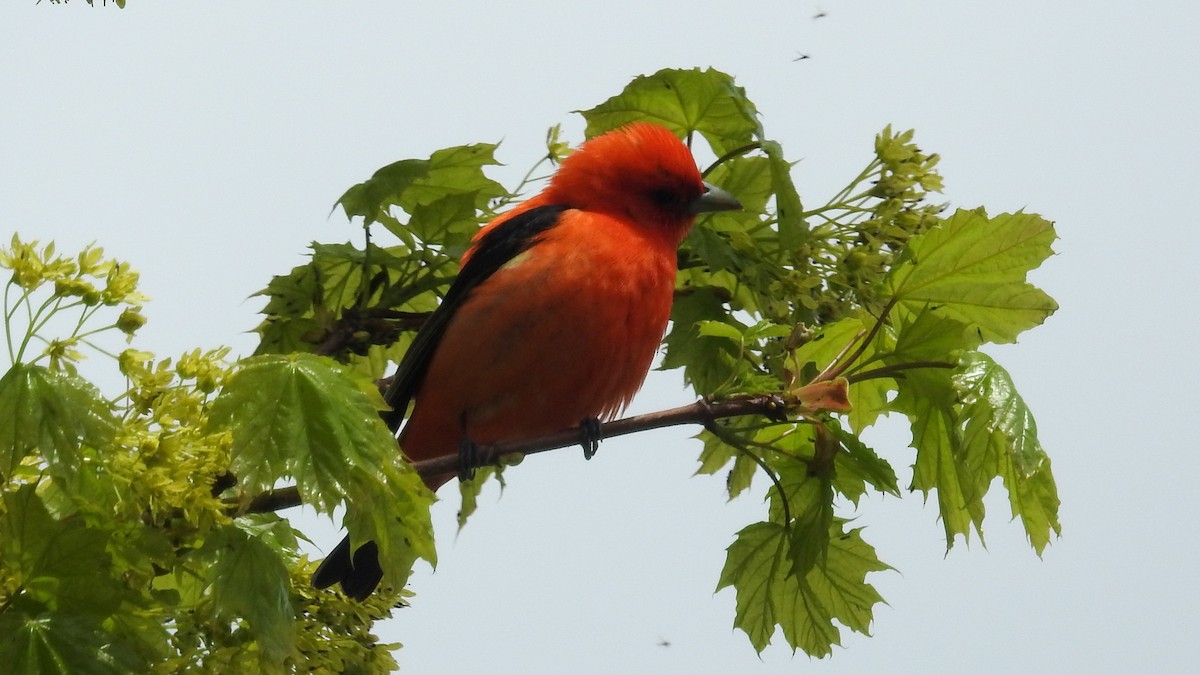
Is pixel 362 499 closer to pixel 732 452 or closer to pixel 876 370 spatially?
pixel 876 370

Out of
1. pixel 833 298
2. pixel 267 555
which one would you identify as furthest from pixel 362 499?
pixel 833 298

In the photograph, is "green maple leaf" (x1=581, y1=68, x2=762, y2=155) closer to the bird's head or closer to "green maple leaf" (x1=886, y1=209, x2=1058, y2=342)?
the bird's head

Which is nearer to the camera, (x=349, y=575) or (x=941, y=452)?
(x=349, y=575)

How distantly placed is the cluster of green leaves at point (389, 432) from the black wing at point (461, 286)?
0.21ft

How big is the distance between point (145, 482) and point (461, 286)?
1.12 meters

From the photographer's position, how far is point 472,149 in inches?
99.5

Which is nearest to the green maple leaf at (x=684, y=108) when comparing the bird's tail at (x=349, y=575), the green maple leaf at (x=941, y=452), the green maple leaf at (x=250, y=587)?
the green maple leaf at (x=941, y=452)

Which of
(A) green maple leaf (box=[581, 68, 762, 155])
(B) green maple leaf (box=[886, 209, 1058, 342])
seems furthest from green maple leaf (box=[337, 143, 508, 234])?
(B) green maple leaf (box=[886, 209, 1058, 342])

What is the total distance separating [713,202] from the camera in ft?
8.63

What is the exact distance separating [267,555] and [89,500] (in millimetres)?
236

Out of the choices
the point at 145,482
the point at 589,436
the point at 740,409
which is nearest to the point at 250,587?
the point at 145,482

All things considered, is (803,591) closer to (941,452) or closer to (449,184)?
(941,452)

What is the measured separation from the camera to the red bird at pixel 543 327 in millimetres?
2670

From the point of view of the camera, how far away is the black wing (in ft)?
8.68
